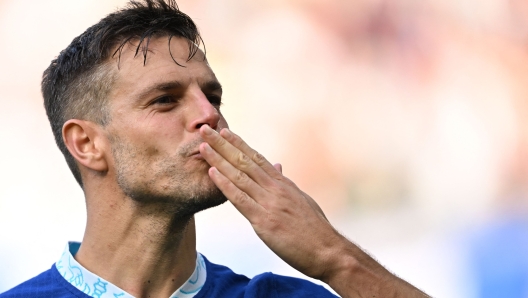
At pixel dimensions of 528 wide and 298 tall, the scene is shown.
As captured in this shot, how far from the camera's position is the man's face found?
77.5 inches

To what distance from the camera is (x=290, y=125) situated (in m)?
3.38

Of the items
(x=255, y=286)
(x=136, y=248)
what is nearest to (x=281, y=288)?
(x=255, y=286)

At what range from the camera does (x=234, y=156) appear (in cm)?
189

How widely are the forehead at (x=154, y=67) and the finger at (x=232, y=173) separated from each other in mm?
320

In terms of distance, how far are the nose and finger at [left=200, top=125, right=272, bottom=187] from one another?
4.0 inches

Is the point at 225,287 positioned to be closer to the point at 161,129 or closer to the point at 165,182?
the point at 165,182

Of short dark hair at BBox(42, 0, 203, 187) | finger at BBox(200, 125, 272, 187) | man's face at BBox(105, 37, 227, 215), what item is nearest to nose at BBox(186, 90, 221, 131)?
man's face at BBox(105, 37, 227, 215)

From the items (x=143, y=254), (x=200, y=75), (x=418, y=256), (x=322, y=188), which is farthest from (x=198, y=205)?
(x=418, y=256)

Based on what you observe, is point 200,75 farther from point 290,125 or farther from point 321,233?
point 290,125

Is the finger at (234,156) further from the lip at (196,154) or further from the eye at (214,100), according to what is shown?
the eye at (214,100)

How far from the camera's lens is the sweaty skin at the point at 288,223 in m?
1.83

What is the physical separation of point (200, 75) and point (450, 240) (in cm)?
172

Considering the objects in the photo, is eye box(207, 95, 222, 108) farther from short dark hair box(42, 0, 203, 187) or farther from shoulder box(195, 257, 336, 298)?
shoulder box(195, 257, 336, 298)

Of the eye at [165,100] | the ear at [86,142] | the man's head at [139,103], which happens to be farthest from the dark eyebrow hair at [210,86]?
the ear at [86,142]
